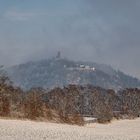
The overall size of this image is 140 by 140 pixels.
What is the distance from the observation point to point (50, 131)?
23594 millimetres

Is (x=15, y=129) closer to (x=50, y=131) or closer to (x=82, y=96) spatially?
(x=50, y=131)

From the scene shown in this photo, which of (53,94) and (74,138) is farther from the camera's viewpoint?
(53,94)

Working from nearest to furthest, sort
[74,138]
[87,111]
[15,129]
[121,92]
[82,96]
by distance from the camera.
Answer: [74,138] < [15,129] < [87,111] < [82,96] < [121,92]

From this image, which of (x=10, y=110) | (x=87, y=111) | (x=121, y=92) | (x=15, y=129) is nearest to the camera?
(x=15, y=129)

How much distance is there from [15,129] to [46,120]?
8169 millimetres

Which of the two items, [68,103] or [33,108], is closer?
[33,108]

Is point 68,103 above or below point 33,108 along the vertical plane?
above

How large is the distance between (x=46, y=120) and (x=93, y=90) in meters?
50.1

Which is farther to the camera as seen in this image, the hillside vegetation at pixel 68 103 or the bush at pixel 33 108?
the hillside vegetation at pixel 68 103

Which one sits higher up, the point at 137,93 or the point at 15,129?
the point at 137,93

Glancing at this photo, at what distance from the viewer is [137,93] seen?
7894 cm

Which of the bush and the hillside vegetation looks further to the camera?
the hillside vegetation

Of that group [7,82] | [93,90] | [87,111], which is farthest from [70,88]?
[7,82]

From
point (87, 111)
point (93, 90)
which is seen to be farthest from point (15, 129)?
point (93, 90)
